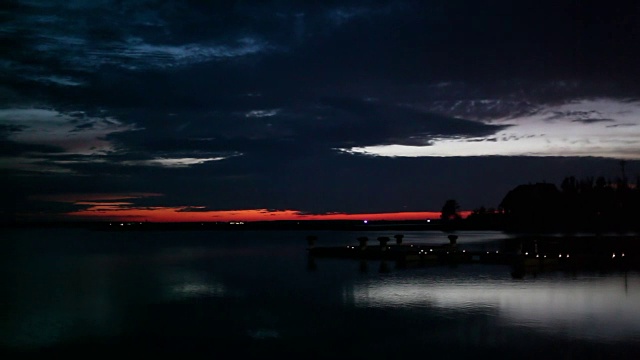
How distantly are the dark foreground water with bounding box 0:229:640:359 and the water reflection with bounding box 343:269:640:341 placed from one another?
4cm

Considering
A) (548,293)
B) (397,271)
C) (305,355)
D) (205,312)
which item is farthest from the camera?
(397,271)

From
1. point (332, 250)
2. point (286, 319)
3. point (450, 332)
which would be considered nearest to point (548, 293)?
point (450, 332)

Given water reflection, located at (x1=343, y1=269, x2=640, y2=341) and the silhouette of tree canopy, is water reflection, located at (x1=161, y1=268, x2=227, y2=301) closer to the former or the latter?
water reflection, located at (x1=343, y1=269, x2=640, y2=341)

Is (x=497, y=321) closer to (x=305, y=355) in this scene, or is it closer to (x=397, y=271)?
(x=305, y=355)

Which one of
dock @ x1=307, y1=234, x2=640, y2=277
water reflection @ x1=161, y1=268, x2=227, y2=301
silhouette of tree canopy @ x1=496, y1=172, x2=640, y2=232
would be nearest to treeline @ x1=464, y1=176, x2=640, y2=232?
silhouette of tree canopy @ x1=496, y1=172, x2=640, y2=232

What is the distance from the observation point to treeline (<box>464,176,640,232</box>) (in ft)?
315

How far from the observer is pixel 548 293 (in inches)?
941

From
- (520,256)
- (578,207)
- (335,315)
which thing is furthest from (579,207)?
(335,315)

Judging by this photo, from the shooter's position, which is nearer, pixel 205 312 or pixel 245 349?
pixel 245 349

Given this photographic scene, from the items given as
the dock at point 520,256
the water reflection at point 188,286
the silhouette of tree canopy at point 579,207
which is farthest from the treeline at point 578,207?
the water reflection at point 188,286

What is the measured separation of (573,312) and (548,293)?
169 inches

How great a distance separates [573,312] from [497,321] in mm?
3252

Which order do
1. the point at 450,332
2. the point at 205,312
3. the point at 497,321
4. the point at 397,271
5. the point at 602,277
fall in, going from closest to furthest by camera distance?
the point at 450,332
the point at 497,321
the point at 205,312
the point at 602,277
the point at 397,271

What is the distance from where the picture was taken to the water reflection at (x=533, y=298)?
57.9ft
